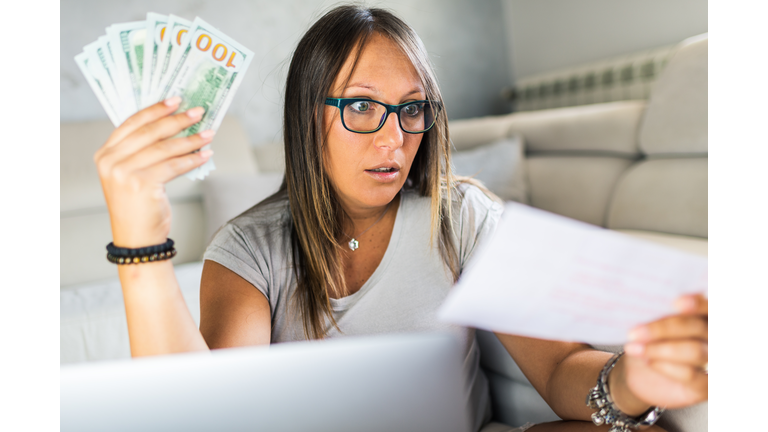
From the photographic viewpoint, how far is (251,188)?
70.7 inches

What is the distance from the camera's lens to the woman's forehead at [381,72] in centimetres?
69

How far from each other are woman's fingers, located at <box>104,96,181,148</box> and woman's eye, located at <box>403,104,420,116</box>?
31 centimetres

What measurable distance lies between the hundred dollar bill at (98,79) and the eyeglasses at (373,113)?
10.9 inches

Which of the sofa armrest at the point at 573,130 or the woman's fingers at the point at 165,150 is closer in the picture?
the woman's fingers at the point at 165,150

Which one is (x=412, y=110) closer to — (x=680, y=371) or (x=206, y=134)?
(x=206, y=134)

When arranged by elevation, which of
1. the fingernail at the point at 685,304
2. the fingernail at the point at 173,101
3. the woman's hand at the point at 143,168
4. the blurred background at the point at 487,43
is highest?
the blurred background at the point at 487,43

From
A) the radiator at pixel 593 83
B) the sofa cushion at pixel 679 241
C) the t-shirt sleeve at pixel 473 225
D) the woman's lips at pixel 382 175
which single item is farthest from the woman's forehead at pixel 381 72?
the radiator at pixel 593 83

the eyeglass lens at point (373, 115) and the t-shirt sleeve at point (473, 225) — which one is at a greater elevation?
the eyeglass lens at point (373, 115)

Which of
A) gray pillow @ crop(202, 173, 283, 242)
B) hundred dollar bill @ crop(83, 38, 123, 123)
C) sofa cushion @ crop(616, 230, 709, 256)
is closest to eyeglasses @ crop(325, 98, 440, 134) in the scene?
hundred dollar bill @ crop(83, 38, 123, 123)

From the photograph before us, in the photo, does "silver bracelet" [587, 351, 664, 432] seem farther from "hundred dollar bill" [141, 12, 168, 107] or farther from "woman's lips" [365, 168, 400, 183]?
"hundred dollar bill" [141, 12, 168, 107]

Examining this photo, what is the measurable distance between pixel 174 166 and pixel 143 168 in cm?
3

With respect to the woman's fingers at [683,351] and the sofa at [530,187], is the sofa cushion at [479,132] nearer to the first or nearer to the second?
the sofa at [530,187]

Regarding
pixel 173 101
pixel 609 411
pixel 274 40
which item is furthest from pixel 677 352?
pixel 274 40

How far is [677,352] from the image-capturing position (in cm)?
47
